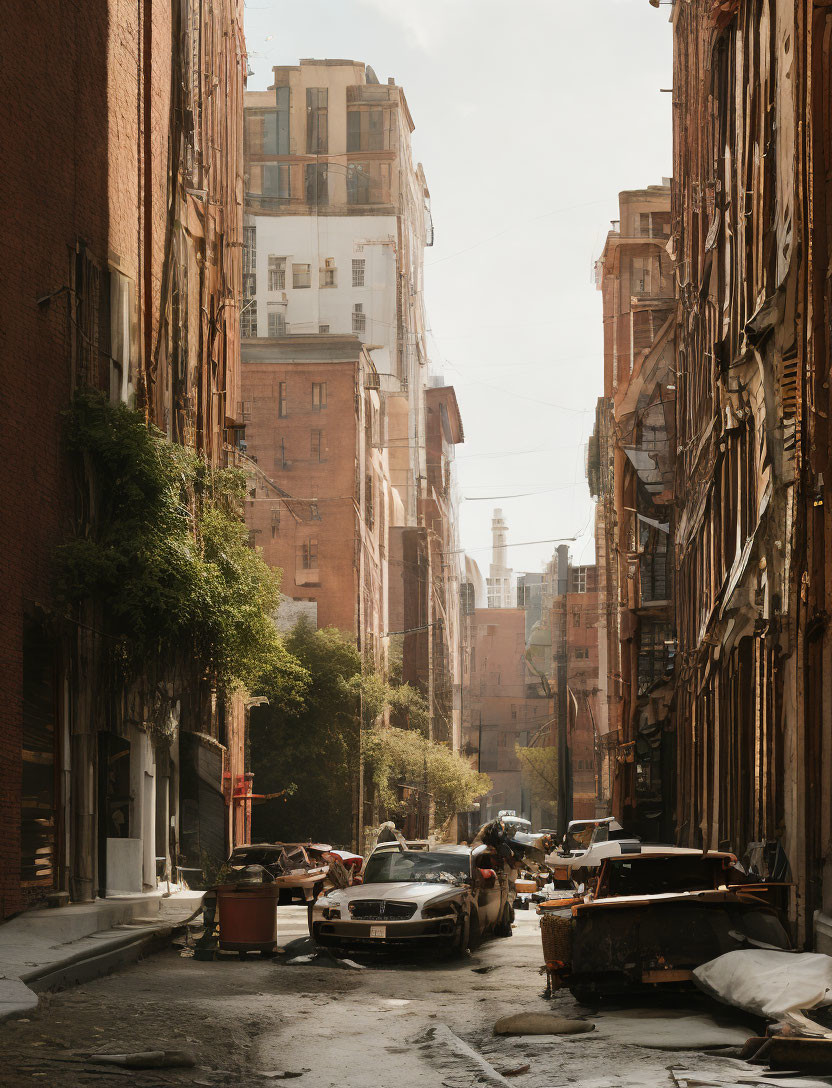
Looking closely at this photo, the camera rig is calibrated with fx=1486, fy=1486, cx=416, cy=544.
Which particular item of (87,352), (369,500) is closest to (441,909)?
(87,352)

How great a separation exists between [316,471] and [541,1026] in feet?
200

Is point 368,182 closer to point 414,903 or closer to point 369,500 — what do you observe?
point 369,500

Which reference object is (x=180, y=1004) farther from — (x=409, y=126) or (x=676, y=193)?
(x=409, y=126)

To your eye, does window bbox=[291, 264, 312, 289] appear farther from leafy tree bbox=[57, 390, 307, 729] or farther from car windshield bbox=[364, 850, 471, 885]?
car windshield bbox=[364, 850, 471, 885]

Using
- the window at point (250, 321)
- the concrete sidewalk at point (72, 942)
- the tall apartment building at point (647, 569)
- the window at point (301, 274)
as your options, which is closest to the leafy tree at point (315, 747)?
the tall apartment building at point (647, 569)

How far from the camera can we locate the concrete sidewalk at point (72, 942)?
42.8ft

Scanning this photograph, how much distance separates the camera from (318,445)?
237 feet

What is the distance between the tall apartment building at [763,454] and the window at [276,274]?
6032cm

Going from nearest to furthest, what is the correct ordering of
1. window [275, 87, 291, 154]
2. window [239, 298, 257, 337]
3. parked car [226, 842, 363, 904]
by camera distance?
parked car [226, 842, 363, 904]
window [239, 298, 257, 337]
window [275, 87, 291, 154]

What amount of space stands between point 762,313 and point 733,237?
6.55m

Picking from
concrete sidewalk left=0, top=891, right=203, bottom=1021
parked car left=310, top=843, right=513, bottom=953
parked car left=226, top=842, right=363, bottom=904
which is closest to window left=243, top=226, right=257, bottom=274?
parked car left=226, top=842, right=363, bottom=904

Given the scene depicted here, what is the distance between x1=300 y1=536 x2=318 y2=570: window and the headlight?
51.0 meters

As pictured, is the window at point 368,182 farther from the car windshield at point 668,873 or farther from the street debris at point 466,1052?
the street debris at point 466,1052

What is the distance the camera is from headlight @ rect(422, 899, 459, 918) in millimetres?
17328
